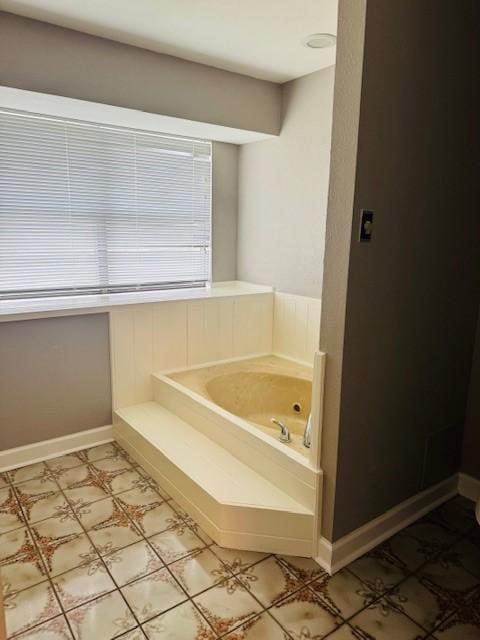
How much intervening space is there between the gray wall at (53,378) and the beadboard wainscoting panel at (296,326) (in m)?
1.30

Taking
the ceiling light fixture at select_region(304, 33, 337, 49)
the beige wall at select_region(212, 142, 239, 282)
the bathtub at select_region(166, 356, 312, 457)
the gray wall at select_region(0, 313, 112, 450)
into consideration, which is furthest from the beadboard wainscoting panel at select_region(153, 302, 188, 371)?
the ceiling light fixture at select_region(304, 33, 337, 49)

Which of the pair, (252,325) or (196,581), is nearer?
(196,581)

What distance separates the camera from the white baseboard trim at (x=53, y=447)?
8.11 ft

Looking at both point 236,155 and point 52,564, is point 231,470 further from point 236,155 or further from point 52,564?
point 236,155

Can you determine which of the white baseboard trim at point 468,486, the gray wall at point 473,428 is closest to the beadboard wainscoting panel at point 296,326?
the gray wall at point 473,428

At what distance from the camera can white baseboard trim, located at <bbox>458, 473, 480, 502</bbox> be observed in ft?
7.28

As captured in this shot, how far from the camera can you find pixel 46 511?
210 centimetres

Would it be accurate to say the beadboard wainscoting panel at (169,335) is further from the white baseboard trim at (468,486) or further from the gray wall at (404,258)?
the white baseboard trim at (468,486)

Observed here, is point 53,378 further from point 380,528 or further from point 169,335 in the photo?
point 380,528

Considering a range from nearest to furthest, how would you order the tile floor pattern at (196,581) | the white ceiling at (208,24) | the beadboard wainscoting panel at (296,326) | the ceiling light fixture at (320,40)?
the tile floor pattern at (196,581), the white ceiling at (208,24), the ceiling light fixture at (320,40), the beadboard wainscoting panel at (296,326)

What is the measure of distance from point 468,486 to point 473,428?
30 cm

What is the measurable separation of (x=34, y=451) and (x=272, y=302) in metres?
1.88

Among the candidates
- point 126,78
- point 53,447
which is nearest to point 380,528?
point 53,447

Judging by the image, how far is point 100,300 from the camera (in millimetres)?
2779
